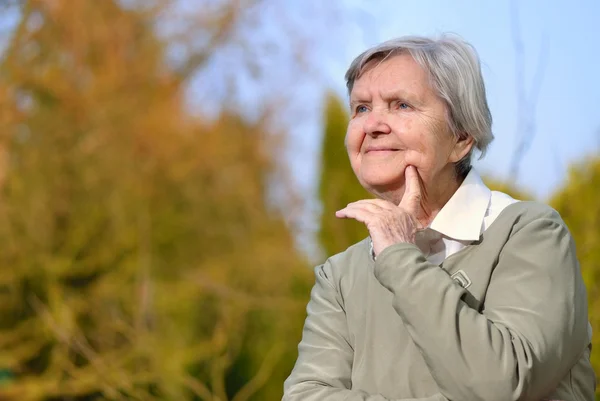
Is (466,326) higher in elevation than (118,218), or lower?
higher

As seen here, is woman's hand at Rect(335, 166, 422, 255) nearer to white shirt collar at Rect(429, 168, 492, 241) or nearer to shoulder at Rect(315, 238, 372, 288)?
white shirt collar at Rect(429, 168, 492, 241)

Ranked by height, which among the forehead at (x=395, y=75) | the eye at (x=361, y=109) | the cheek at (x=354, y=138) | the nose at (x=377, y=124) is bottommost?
the cheek at (x=354, y=138)

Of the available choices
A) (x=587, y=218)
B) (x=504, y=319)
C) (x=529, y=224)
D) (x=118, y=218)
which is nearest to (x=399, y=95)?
(x=529, y=224)

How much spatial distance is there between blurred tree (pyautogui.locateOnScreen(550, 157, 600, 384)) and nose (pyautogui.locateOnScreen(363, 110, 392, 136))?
1.79m

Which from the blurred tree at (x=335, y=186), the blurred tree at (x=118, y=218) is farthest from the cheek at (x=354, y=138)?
the blurred tree at (x=118, y=218)

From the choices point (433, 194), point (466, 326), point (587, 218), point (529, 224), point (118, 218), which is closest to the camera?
point (466, 326)

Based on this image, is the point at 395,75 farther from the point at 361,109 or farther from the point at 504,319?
the point at 504,319

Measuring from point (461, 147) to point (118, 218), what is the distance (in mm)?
5731

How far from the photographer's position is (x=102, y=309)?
23.9 ft

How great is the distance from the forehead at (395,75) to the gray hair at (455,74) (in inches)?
0.4

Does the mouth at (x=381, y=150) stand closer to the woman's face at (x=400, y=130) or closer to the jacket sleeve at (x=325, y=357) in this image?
the woman's face at (x=400, y=130)

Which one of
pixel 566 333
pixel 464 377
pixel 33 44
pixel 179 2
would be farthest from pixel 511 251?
pixel 179 2

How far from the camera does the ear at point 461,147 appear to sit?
6.01 feet

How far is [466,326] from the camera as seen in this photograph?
1471 mm
